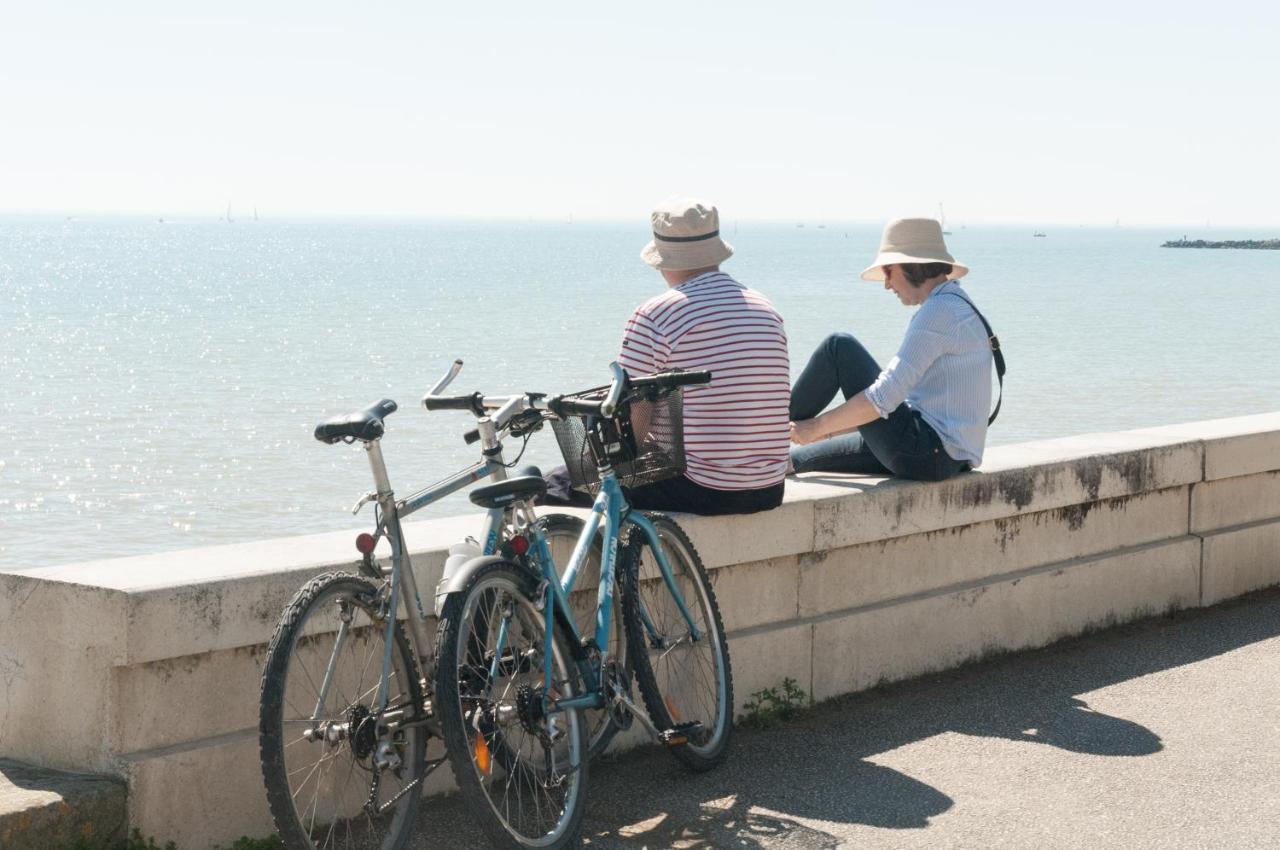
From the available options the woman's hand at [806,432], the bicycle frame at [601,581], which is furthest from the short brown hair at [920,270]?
the bicycle frame at [601,581]

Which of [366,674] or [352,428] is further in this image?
[366,674]

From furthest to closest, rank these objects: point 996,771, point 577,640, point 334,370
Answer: point 334,370
point 996,771
point 577,640

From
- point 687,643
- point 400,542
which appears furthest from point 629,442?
point 400,542

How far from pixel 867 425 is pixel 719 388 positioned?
1.10 metres

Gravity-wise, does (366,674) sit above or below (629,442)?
below

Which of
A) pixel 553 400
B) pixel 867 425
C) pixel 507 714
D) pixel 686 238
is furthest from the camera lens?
pixel 867 425

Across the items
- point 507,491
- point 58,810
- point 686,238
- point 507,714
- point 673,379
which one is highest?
point 686,238

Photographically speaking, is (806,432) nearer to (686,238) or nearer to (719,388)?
(719,388)

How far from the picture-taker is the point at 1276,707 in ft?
20.2

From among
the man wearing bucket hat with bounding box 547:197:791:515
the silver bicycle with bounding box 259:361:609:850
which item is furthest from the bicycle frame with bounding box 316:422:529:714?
the man wearing bucket hat with bounding box 547:197:791:515

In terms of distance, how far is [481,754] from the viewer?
448cm

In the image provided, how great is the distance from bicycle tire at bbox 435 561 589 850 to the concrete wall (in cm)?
45

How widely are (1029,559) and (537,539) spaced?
291 centimetres

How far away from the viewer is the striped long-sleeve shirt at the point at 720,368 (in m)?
5.86
